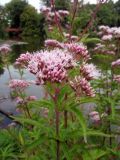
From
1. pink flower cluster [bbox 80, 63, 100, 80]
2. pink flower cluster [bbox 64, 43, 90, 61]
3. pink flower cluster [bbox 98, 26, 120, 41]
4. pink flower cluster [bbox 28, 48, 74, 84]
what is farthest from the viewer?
pink flower cluster [bbox 98, 26, 120, 41]

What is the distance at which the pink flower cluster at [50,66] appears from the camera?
2266 millimetres

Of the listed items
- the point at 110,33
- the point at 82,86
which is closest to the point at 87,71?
the point at 82,86

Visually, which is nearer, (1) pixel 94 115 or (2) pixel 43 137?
(2) pixel 43 137

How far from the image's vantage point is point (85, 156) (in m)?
2.47

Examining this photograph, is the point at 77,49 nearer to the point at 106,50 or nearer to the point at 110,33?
the point at 106,50

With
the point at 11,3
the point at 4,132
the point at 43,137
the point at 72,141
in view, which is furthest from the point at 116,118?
the point at 11,3

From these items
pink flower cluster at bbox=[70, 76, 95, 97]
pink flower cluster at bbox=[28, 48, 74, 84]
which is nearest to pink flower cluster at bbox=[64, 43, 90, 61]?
pink flower cluster at bbox=[70, 76, 95, 97]

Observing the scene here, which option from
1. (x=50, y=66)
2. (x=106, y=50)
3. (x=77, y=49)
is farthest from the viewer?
(x=106, y=50)

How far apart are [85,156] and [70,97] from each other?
0.39 metres

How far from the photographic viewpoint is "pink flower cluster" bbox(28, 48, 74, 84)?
2.27 metres

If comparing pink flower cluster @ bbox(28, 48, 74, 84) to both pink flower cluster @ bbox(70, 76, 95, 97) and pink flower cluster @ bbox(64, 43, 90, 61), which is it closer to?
pink flower cluster @ bbox(70, 76, 95, 97)

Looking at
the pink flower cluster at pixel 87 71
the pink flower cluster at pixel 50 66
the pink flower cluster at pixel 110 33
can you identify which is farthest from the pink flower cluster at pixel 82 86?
the pink flower cluster at pixel 110 33

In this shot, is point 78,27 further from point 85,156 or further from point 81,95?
point 85,156

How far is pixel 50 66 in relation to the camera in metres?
2.30
